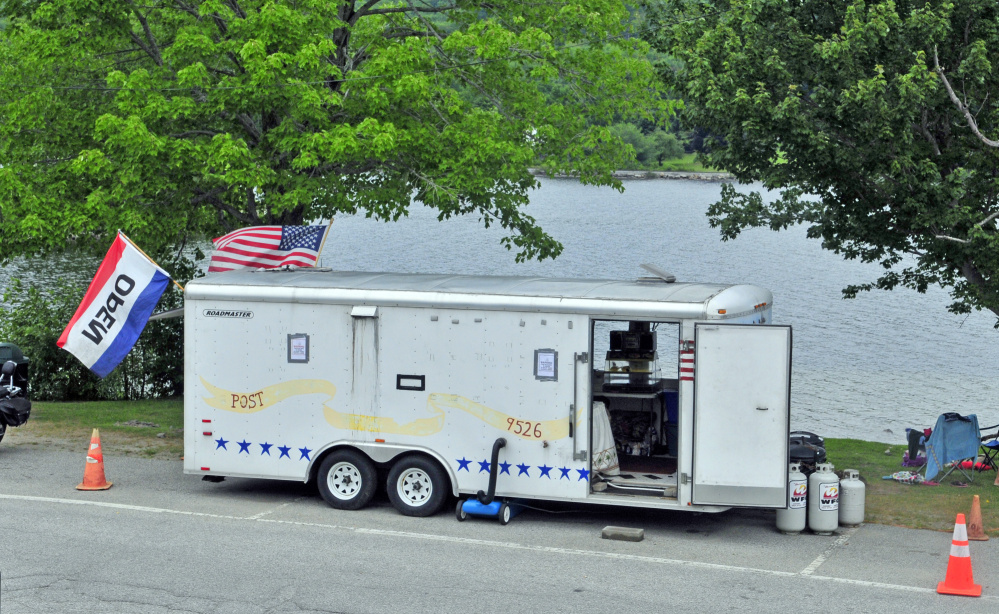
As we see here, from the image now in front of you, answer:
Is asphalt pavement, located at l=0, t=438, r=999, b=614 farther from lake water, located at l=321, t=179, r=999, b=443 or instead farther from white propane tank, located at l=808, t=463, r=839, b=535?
lake water, located at l=321, t=179, r=999, b=443

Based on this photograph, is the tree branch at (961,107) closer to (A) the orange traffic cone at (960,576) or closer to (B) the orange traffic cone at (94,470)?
(A) the orange traffic cone at (960,576)

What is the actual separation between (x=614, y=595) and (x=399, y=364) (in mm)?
4032

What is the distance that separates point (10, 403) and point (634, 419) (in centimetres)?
885

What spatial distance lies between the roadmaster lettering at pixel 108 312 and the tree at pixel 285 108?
2865 millimetres

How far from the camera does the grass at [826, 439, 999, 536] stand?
12.4 m

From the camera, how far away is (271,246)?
1577 centimetres

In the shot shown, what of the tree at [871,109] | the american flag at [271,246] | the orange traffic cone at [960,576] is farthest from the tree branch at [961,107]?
the american flag at [271,246]

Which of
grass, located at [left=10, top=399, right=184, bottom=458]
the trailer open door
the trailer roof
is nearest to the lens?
the trailer open door

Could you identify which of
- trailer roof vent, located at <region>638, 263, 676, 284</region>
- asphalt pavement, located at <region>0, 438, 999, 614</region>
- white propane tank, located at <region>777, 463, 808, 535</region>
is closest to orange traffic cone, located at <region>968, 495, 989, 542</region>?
asphalt pavement, located at <region>0, 438, 999, 614</region>

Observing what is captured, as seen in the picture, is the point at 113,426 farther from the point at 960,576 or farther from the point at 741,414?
the point at 960,576

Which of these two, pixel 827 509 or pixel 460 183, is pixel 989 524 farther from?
pixel 460 183

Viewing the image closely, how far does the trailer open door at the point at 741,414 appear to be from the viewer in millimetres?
11344

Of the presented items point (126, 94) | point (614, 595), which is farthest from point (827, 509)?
point (126, 94)

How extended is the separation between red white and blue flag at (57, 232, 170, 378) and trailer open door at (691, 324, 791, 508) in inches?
276
